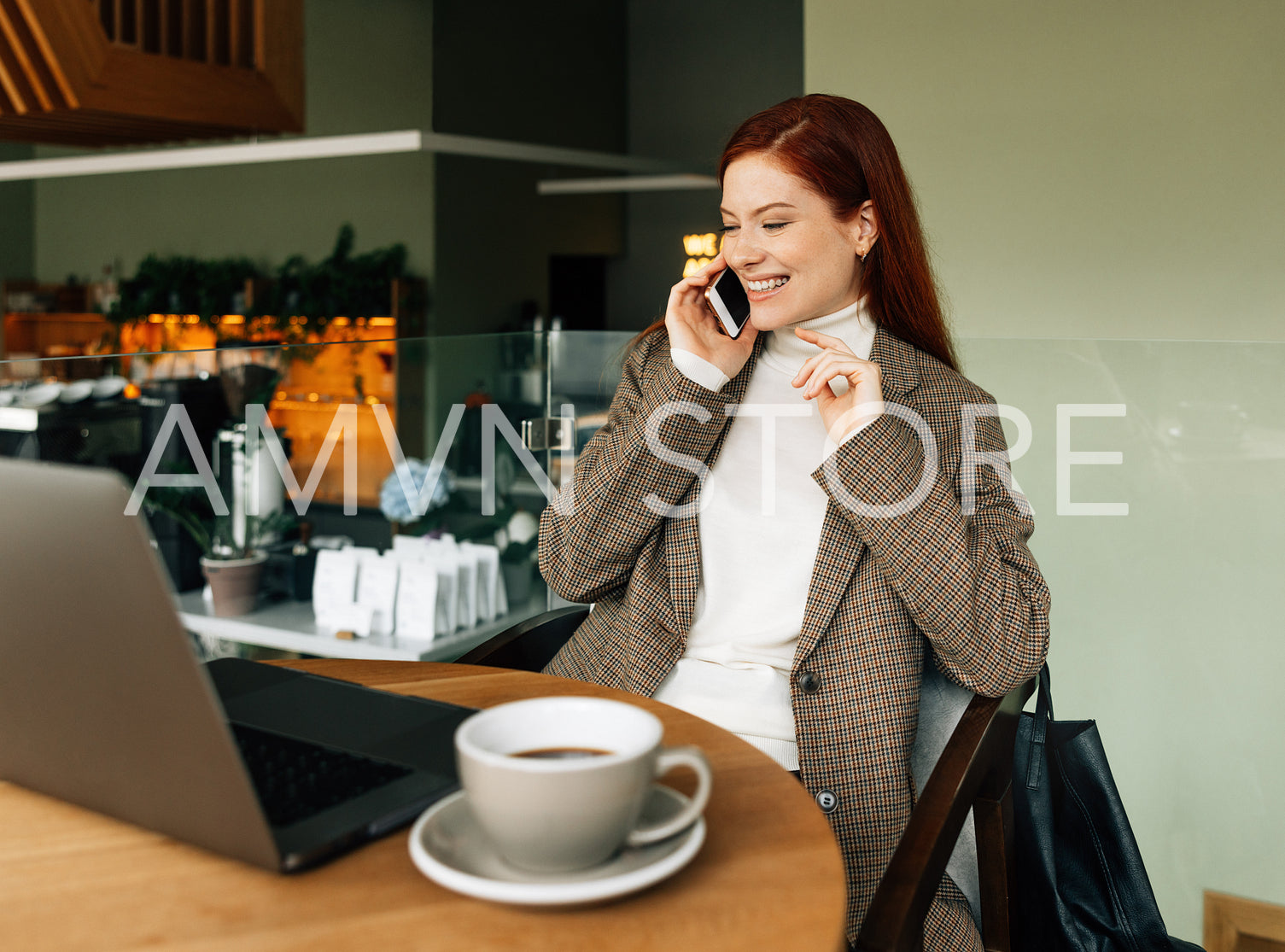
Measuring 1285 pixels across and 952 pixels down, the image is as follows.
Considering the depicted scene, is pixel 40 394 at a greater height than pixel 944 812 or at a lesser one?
greater

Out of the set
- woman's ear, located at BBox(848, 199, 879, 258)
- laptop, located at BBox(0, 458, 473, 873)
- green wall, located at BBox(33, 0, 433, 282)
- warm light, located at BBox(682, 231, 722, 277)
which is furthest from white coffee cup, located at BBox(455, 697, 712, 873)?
warm light, located at BBox(682, 231, 722, 277)

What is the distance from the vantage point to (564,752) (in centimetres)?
72

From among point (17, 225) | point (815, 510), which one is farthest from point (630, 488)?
point (17, 225)

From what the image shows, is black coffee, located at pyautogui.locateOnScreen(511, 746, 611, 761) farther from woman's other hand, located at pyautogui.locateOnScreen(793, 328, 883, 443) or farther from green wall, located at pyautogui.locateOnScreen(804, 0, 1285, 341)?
green wall, located at pyautogui.locateOnScreen(804, 0, 1285, 341)

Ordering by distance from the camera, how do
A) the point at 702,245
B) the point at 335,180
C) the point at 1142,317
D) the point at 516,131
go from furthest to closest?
the point at 516,131 < the point at 702,245 < the point at 335,180 < the point at 1142,317

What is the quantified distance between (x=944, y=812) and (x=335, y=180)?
28.5 feet

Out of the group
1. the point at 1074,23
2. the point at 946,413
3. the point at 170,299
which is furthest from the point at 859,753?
the point at 170,299

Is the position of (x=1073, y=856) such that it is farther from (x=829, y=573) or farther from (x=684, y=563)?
(x=684, y=563)

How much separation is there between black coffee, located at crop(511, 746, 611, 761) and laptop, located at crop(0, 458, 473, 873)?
96 millimetres

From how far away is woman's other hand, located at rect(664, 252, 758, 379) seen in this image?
157cm

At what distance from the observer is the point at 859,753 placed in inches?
53.8

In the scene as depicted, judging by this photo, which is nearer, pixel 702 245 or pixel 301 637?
pixel 301 637

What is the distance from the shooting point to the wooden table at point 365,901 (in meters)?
0.61

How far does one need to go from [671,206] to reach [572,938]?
10676 millimetres
